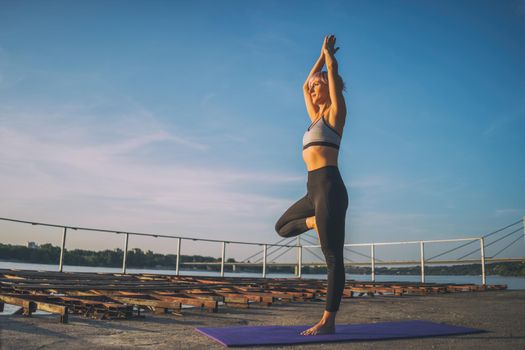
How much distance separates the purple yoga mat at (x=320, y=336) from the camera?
219cm

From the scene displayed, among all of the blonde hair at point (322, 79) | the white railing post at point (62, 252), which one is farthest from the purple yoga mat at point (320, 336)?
the white railing post at point (62, 252)

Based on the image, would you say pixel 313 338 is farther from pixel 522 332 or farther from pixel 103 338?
pixel 522 332

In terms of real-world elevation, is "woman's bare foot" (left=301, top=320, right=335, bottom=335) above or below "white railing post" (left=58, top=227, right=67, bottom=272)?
below

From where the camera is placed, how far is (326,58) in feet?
9.90

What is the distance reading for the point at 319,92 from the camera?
3.14 meters

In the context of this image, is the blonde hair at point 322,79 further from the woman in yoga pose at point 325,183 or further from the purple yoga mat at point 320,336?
the purple yoga mat at point 320,336

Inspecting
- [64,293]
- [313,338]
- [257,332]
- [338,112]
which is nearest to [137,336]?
[257,332]

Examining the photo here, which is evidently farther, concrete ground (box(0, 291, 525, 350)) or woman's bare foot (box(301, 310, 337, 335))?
woman's bare foot (box(301, 310, 337, 335))

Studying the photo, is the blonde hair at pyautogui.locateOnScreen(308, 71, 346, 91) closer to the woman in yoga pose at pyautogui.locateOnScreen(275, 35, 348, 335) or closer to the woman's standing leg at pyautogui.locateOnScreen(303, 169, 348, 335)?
the woman in yoga pose at pyautogui.locateOnScreen(275, 35, 348, 335)

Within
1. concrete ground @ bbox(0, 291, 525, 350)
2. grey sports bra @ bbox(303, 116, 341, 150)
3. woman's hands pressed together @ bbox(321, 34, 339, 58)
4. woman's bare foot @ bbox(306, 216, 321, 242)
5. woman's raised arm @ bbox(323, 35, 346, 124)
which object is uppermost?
woman's hands pressed together @ bbox(321, 34, 339, 58)

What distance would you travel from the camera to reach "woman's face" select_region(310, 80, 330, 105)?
3117 mm

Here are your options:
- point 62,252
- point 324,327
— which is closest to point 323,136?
point 324,327

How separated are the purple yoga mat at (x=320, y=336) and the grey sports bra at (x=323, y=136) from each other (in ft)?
4.07

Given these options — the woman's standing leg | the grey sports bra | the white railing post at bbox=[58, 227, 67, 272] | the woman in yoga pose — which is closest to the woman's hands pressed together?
the woman in yoga pose
